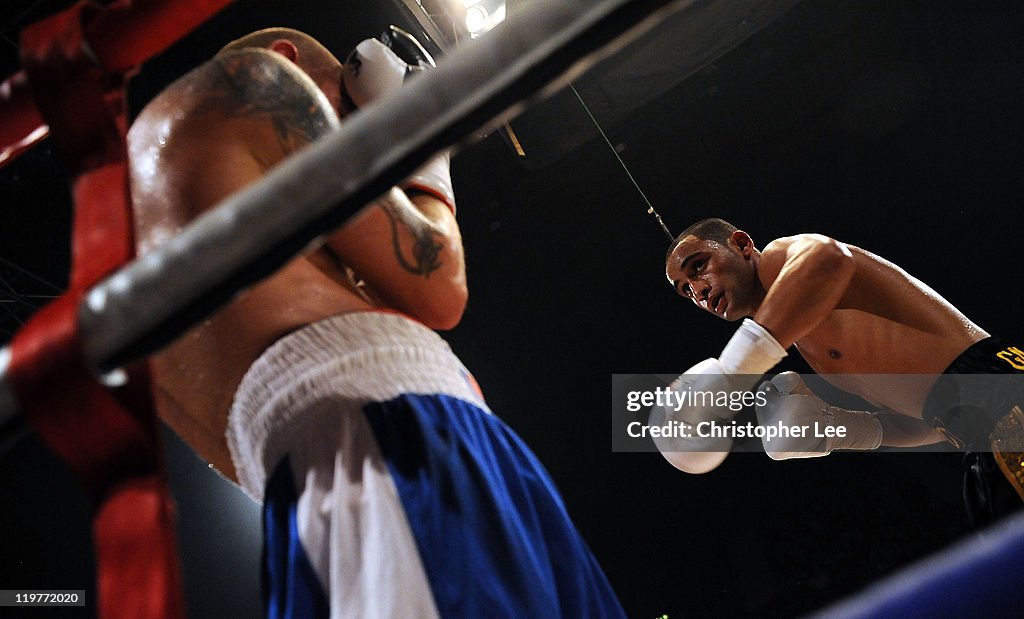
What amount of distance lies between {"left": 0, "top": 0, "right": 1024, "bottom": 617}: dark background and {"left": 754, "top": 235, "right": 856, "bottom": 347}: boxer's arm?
6.91ft

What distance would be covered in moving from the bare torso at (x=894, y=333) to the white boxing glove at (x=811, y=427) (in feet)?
0.59

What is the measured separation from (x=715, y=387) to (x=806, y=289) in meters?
0.34

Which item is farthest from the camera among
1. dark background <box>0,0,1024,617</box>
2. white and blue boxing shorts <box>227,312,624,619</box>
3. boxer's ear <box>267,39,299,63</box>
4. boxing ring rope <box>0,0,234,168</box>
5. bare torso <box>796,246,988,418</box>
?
dark background <box>0,0,1024,617</box>

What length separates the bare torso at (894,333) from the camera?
1957 mm

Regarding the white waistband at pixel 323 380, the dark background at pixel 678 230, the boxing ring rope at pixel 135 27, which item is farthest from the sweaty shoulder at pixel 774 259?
the dark background at pixel 678 230

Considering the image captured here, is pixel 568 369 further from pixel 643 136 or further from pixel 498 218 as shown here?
pixel 643 136

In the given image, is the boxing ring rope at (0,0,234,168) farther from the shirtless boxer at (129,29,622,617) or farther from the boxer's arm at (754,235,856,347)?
the boxer's arm at (754,235,856,347)

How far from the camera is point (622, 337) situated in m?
4.38

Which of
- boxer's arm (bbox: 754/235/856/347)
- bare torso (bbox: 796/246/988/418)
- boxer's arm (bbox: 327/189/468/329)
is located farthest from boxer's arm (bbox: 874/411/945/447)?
boxer's arm (bbox: 327/189/468/329)

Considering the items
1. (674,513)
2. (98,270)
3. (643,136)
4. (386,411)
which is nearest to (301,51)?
(386,411)

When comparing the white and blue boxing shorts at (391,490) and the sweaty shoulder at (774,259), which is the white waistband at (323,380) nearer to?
the white and blue boxing shorts at (391,490)

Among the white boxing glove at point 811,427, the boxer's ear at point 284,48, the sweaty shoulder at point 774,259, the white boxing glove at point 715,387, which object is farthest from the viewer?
the white boxing glove at point 811,427

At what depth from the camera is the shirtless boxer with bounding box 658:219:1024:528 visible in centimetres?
181

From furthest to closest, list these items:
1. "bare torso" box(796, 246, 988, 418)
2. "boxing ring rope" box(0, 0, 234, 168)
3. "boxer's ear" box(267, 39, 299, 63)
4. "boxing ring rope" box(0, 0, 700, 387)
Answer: "bare torso" box(796, 246, 988, 418), "boxer's ear" box(267, 39, 299, 63), "boxing ring rope" box(0, 0, 234, 168), "boxing ring rope" box(0, 0, 700, 387)
